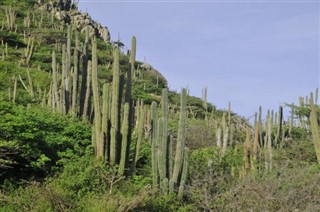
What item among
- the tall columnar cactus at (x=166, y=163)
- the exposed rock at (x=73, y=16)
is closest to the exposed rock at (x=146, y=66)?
the exposed rock at (x=73, y=16)

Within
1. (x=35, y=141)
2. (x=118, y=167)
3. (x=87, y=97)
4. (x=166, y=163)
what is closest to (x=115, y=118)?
(x=118, y=167)

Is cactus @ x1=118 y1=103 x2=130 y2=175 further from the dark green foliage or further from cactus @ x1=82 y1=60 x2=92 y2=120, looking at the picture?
cactus @ x1=82 y1=60 x2=92 y2=120

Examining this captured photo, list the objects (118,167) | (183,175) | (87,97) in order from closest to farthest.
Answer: (118,167) → (183,175) → (87,97)

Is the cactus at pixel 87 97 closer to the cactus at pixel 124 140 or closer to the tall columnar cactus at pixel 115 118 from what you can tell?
the tall columnar cactus at pixel 115 118

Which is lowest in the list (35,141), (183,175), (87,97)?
(183,175)

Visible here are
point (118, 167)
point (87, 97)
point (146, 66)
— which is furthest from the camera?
point (146, 66)

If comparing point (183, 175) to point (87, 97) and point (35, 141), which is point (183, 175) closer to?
point (35, 141)

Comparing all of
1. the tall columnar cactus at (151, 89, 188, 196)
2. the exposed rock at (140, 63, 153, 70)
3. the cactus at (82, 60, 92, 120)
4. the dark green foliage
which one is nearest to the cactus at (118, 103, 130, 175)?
the tall columnar cactus at (151, 89, 188, 196)

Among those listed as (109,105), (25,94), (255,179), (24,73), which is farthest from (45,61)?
(255,179)

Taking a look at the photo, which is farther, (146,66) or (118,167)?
(146,66)

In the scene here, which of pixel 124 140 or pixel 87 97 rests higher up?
pixel 87 97

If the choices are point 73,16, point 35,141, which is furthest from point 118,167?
point 73,16

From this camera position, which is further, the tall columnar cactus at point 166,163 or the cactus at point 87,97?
the cactus at point 87,97

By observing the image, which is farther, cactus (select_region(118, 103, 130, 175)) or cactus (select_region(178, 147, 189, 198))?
cactus (select_region(118, 103, 130, 175))
